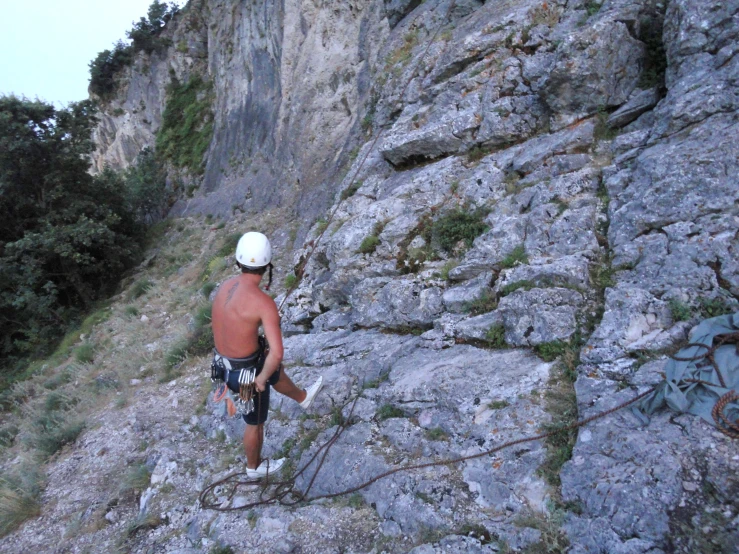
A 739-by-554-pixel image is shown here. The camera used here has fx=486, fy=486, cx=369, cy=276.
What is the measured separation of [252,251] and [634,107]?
15.1ft

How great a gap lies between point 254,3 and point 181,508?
53.7ft

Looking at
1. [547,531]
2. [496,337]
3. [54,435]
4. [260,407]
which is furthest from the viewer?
[54,435]

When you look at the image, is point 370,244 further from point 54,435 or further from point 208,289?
point 208,289

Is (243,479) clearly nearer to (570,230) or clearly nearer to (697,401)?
(697,401)

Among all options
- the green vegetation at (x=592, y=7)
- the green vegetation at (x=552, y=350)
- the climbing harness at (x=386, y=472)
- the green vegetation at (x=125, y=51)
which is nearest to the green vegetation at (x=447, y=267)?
the green vegetation at (x=552, y=350)

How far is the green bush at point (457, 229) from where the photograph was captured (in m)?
5.42

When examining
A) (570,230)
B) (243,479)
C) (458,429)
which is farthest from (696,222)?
(243,479)

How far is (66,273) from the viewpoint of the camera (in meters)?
13.8

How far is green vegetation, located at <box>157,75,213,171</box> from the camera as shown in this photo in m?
19.4

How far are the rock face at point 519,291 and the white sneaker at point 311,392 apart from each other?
0.42 ft

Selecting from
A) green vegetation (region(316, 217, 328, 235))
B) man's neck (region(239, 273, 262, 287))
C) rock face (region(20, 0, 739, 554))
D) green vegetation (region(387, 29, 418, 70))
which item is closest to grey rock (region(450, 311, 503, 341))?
rock face (region(20, 0, 739, 554))

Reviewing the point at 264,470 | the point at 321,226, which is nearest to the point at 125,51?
the point at 321,226

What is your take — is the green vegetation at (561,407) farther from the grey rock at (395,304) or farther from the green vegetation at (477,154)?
the green vegetation at (477,154)

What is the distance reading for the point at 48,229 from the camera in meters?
13.6
